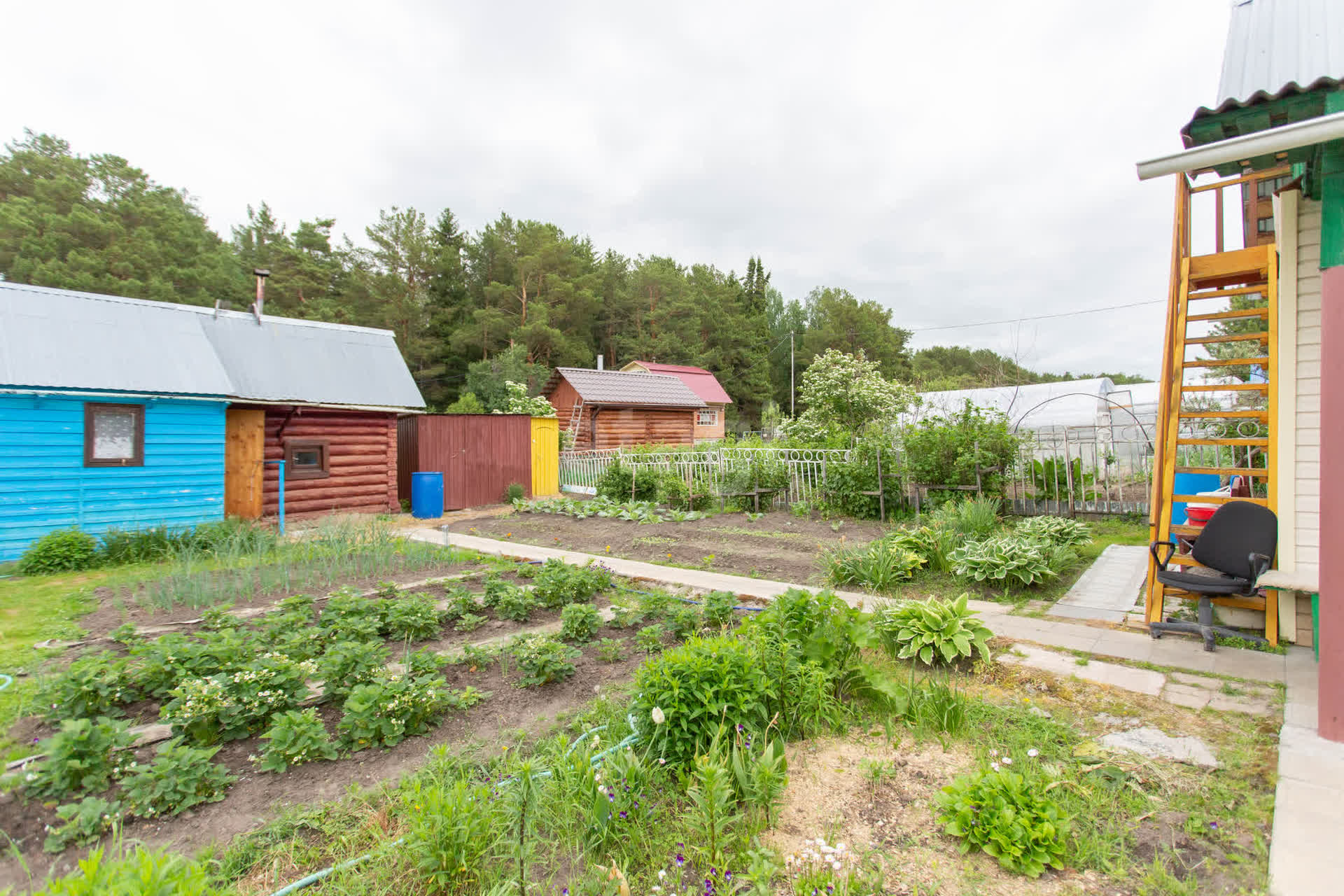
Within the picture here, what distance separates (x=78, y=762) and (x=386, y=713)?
3.60ft

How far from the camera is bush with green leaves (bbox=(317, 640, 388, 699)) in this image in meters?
3.23

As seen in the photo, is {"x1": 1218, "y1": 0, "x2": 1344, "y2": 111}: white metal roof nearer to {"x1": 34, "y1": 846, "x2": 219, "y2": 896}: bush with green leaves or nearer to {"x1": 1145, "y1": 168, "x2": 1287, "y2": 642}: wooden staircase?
{"x1": 1145, "y1": 168, "x2": 1287, "y2": 642}: wooden staircase

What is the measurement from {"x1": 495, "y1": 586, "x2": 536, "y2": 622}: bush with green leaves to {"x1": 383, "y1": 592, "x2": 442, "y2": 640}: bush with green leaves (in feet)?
1.71

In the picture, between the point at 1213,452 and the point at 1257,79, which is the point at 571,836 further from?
the point at 1213,452

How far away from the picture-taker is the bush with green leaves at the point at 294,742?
2.64 m

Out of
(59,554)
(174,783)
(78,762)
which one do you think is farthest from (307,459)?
(174,783)

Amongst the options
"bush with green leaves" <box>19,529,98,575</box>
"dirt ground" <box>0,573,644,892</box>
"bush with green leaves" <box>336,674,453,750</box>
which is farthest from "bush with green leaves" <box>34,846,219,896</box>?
"bush with green leaves" <box>19,529,98,575</box>

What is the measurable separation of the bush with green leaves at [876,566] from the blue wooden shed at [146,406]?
946 centimetres

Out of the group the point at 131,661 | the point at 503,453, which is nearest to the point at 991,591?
the point at 131,661

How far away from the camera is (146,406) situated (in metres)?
8.88

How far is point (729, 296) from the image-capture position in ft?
154

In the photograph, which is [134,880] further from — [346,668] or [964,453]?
[964,453]

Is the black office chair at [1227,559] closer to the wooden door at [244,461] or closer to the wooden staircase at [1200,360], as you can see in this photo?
the wooden staircase at [1200,360]

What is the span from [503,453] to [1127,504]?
39.3 ft
